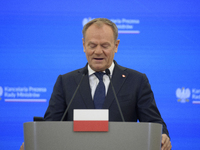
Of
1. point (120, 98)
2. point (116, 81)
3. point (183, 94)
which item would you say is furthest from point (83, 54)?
point (120, 98)

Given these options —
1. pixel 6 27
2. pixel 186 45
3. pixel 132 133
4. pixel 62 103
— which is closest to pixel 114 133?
pixel 132 133

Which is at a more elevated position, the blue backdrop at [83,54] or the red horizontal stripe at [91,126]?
the blue backdrop at [83,54]

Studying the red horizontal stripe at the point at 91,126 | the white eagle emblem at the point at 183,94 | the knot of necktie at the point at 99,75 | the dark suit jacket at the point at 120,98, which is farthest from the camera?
the white eagle emblem at the point at 183,94

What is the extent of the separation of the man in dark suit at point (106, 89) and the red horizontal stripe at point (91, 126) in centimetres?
63

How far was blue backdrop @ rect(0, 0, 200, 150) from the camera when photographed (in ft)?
10.8

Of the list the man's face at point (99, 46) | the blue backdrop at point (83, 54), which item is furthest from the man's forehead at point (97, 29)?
the blue backdrop at point (83, 54)

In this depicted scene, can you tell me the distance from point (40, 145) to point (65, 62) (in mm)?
1976

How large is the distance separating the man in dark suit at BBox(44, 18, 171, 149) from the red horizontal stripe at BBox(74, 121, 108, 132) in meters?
0.63

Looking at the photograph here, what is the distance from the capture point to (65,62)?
3346 millimetres

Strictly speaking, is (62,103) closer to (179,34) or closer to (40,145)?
(40,145)

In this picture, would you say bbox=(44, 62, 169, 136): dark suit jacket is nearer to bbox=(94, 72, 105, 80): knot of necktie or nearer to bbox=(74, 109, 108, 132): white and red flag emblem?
bbox=(94, 72, 105, 80): knot of necktie

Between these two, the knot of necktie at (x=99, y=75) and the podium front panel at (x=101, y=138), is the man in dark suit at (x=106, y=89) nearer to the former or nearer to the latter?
the knot of necktie at (x=99, y=75)

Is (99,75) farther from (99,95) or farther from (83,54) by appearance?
(83,54)

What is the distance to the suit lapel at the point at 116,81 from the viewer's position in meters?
2.04
